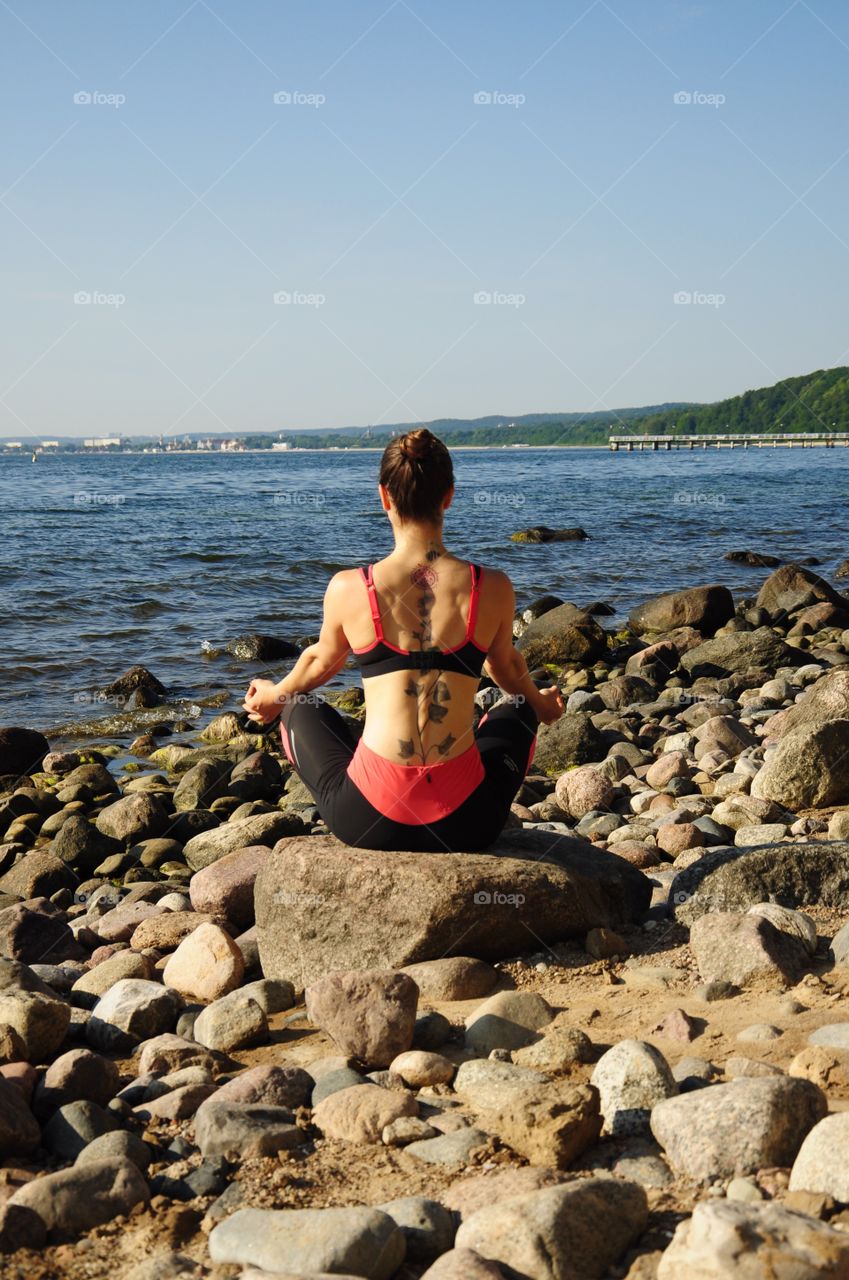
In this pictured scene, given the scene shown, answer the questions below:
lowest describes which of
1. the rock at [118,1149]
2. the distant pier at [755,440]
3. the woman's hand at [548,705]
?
the rock at [118,1149]

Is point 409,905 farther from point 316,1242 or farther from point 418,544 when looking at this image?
point 316,1242

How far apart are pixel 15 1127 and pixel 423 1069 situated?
49.6 inches

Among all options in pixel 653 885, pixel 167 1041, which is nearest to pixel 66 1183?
pixel 167 1041

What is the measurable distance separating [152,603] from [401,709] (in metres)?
16.3

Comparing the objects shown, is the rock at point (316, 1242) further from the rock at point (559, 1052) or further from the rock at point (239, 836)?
the rock at point (239, 836)

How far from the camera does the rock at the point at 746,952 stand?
4.36 metres

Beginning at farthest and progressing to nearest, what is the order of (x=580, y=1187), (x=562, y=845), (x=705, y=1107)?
(x=562, y=845) → (x=705, y=1107) → (x=580, y=1187)

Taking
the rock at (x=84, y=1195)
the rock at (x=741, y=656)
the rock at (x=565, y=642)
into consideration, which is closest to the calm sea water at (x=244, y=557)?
the rock at (x=565, y=642)

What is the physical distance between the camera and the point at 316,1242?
112 inches

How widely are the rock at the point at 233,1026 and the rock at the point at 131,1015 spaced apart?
24cm

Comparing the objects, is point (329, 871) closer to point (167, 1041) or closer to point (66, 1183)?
point (167, 1041)

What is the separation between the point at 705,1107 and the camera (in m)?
3.20

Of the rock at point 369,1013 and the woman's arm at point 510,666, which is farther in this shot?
the woman's arm at point 510,666

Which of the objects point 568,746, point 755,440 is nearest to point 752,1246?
point 568,746
